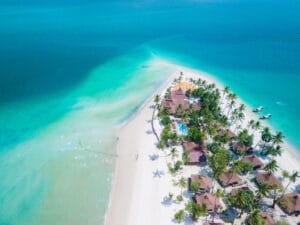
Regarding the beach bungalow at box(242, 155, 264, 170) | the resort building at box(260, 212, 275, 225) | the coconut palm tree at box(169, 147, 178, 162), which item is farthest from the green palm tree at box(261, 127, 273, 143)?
the resort building at box(260, 212, 275, 225)

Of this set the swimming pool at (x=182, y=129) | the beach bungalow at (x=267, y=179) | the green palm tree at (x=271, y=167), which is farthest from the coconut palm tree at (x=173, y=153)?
the green palm tree at (x=271, y=167)

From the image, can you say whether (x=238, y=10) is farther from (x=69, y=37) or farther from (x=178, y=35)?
(x=69, y=37)

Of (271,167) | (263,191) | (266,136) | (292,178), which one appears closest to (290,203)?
(292,178)

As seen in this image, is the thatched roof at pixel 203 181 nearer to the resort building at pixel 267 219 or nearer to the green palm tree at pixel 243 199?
the green palm tree at pixel 243 199

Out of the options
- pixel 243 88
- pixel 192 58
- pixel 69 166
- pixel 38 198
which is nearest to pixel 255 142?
pixel 243 88

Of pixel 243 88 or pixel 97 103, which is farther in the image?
pixel 243 88

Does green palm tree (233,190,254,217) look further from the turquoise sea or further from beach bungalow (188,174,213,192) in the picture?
the turquoise sea
